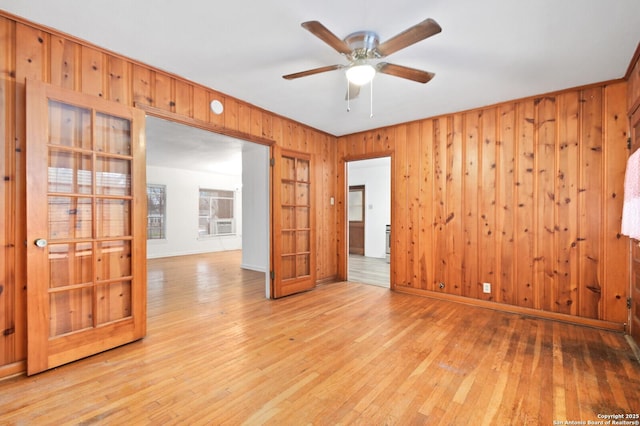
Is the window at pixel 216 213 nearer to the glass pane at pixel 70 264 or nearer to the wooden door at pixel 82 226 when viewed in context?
the wooden door at pixel 82 226

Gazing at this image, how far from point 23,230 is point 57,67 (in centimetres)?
126

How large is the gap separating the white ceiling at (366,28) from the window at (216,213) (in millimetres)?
6483

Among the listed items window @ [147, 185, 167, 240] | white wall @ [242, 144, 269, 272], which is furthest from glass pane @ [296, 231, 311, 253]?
window @ [147, 185, 167, 240]

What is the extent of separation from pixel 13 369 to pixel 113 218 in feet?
4.02

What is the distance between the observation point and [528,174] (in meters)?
3.41

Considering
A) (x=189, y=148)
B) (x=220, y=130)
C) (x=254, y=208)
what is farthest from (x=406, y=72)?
(x=189, y=148)

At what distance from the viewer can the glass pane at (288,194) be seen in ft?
13.9

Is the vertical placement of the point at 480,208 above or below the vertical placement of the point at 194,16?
below

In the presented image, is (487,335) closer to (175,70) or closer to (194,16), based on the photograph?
(194,16)

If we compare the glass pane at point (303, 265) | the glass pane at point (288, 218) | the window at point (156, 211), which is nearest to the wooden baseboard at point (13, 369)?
the glass pane at point (288, 218)

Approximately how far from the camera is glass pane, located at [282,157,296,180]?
4.24m

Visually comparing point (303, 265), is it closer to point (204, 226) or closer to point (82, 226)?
point (82, 226)

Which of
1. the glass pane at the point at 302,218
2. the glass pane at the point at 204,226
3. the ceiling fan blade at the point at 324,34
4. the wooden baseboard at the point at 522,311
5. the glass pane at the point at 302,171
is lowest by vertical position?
the wooden baseboard at the point at 522,311

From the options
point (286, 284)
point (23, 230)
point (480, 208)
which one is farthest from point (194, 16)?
point (480, 208)
